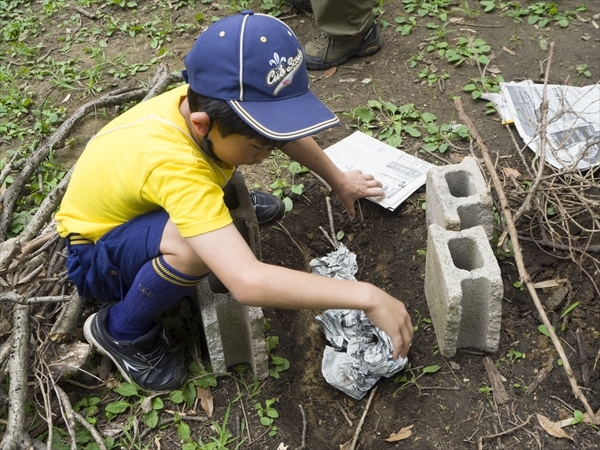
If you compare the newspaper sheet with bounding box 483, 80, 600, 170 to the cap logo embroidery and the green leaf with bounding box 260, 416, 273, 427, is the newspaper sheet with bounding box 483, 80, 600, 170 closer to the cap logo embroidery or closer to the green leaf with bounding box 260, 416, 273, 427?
the cap logo embroidery

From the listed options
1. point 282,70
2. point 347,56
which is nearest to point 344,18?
point 347,56

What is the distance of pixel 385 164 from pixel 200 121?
1357 millimetres

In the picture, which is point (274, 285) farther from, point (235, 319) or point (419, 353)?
point (419, 353)

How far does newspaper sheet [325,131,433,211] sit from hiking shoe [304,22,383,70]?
78 cm

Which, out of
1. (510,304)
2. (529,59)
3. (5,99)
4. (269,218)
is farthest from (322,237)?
(5,99)

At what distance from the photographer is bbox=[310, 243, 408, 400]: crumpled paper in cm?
205

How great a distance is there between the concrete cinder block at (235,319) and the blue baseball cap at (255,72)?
0.61 m

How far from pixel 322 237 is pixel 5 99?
2.30 metres

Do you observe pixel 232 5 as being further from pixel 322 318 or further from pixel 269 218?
pixel 322 318

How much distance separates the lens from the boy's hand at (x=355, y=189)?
248cm

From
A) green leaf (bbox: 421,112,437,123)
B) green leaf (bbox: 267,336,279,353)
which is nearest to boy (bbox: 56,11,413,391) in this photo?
green leaf (bbox: 267,336,279,353)

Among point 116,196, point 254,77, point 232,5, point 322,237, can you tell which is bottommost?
point 322,237

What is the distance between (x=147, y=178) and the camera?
1733 mm

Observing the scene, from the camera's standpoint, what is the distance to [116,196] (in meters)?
1.87
